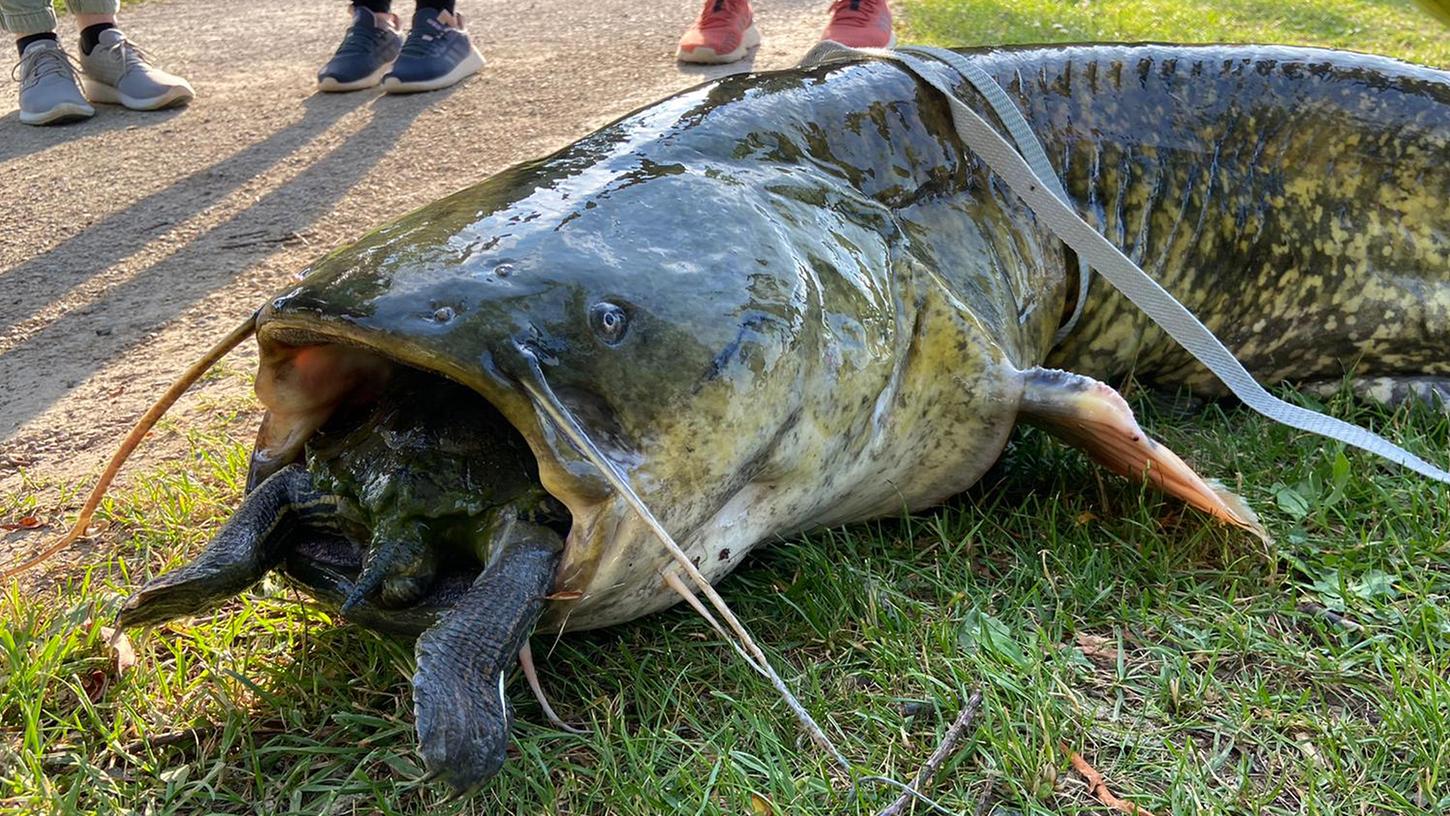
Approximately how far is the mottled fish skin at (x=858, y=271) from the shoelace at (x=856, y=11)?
125 inches

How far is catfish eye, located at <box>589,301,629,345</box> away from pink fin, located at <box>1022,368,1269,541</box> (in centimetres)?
87

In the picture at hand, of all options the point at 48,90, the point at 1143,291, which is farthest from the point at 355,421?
the point at 48,90

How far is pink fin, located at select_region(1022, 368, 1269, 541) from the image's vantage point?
2.21 metres

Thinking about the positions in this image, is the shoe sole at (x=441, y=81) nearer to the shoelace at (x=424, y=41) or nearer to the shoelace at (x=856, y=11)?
the shoelace at (x=424, y=41)

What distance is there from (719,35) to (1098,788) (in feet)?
16.1

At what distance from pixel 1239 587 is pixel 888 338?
755mm

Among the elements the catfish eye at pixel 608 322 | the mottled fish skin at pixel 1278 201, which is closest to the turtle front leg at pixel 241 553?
the catfish eye at pixel 608 322

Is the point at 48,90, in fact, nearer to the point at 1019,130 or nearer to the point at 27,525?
the point at 27,525

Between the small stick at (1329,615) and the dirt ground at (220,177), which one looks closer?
the small stick at (1329,615)

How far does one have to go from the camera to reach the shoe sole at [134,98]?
5820 millimetres

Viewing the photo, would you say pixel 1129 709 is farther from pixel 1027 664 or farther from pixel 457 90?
pixel 457 90

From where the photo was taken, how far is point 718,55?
19.7 ft

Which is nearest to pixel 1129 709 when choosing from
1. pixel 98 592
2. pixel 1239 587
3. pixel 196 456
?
pixel 1239 587

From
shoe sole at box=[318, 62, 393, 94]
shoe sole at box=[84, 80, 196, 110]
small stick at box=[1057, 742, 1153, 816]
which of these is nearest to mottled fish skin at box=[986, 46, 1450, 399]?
small stick at box=[1057, 742, 1153, 816]
